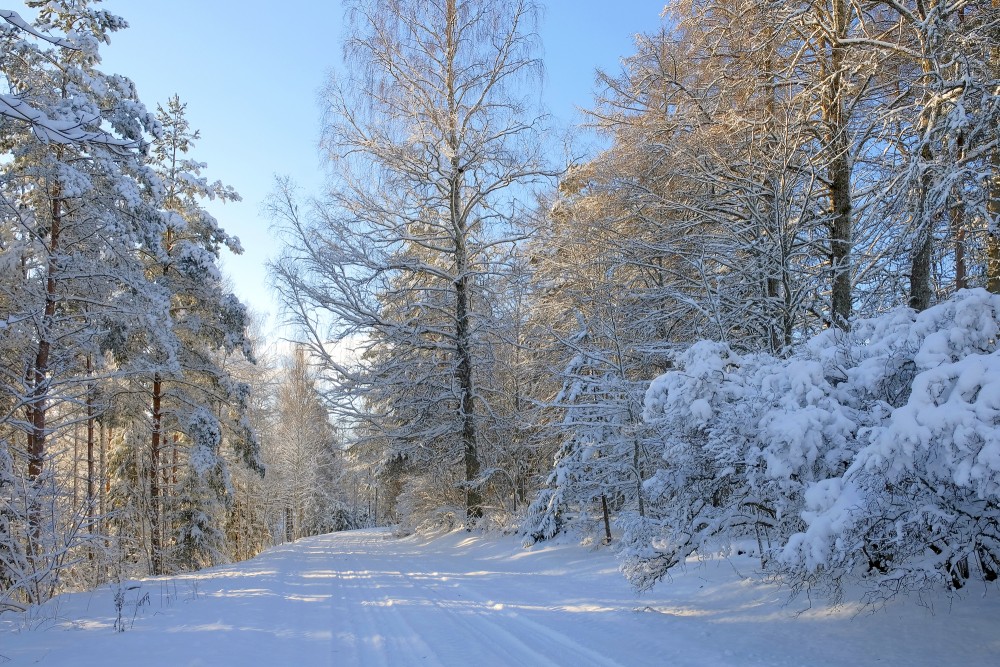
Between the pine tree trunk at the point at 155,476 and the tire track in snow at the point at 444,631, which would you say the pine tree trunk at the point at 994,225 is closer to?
the tire track in snow at the point at 444,631

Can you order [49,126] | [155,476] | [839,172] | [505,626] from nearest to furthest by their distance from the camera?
[49,126] < [505,626] < [839,172] < [155,476]

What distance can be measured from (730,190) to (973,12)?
3.96m

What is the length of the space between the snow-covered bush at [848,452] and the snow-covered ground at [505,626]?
1.50 feet

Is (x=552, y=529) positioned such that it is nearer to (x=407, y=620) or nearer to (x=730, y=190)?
(x=407, y=620)

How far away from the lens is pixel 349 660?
16.3 ft

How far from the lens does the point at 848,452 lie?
4383 mm

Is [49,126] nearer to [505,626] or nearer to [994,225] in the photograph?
[505,626]

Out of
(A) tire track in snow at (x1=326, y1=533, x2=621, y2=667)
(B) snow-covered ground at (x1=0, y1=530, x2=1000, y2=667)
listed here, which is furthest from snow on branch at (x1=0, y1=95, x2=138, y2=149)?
(A) tire track in snow at (x1=326, y1=533, x2=621, y2=667)

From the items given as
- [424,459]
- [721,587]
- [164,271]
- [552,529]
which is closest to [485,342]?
[424,459]

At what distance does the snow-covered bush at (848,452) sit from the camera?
3.57 metres

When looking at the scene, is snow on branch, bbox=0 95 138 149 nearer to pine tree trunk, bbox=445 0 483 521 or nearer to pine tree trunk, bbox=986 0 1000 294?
pine tree trunk, bbox=986 0 1000 294

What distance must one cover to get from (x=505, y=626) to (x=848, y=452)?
11.9ft

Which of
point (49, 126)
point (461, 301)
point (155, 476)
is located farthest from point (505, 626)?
point (155, 476)

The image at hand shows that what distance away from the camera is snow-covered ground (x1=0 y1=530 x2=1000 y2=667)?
4.78 metres
